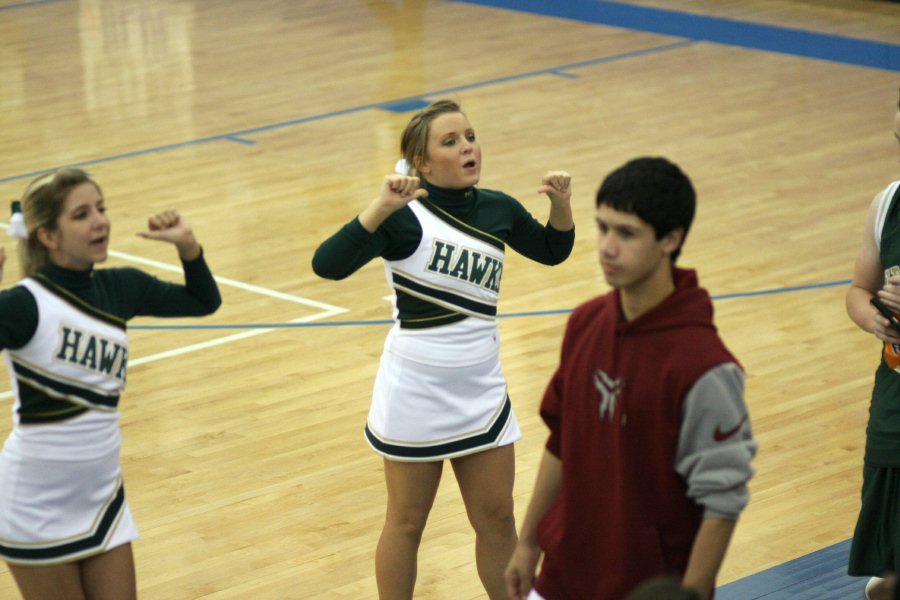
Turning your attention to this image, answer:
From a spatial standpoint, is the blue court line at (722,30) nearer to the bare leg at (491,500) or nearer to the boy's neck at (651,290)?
the bare leg at (491,500)

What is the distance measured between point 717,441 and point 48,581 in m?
1.66

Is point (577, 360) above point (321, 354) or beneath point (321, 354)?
above

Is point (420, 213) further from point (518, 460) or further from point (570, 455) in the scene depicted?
point (518, 460)

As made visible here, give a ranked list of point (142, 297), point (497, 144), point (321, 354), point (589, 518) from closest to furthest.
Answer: point (589, 518) → point (142, 297) → point (321, 354) → point (497, 144)

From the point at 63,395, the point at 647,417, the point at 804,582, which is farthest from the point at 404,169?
the point at 804,582

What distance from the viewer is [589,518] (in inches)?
119

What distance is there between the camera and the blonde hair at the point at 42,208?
3.54 meters

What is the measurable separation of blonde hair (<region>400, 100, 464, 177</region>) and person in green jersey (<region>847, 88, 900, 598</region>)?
3.87ft

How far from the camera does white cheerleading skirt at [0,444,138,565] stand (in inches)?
139

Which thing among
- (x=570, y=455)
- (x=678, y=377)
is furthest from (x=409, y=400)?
(x=678, y=377)

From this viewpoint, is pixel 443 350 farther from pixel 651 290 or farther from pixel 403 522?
pixel 651 290

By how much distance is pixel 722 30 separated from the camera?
14.8m

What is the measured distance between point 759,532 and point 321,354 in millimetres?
2625

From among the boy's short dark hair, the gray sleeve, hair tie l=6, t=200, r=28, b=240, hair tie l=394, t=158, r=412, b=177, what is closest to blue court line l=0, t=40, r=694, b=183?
hair tie l=394, t=158, r=412, b=177
